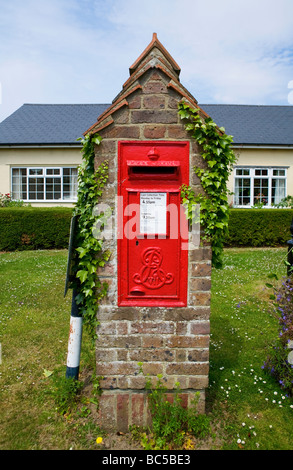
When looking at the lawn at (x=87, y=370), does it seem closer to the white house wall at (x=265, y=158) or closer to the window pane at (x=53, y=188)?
the window pane at (x=53, y=188)

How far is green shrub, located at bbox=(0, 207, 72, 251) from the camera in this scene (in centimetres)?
1129

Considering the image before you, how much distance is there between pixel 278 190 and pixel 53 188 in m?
10.4

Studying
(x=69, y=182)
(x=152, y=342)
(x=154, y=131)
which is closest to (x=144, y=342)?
(x=152, y=342)

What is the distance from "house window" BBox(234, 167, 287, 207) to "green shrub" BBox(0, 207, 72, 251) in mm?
8006

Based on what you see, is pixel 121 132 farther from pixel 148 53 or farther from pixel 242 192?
pixel 242 192

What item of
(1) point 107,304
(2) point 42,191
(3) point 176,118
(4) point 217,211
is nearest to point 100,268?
(1) point 107,304

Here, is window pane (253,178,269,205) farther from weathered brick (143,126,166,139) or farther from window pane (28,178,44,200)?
weathered brick (143,126,166,139)

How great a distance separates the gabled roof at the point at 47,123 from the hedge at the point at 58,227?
14.2ft

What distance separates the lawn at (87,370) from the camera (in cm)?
268

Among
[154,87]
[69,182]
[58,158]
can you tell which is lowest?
[154,87]

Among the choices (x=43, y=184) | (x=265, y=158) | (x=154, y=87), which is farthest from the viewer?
(x=43, y=184)

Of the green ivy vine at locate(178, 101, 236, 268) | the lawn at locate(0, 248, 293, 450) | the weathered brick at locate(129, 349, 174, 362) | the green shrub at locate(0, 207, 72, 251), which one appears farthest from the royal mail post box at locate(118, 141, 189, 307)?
the green shrub at locate(0, 207, 72, 251)

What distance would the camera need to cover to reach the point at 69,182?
15.0 meters
